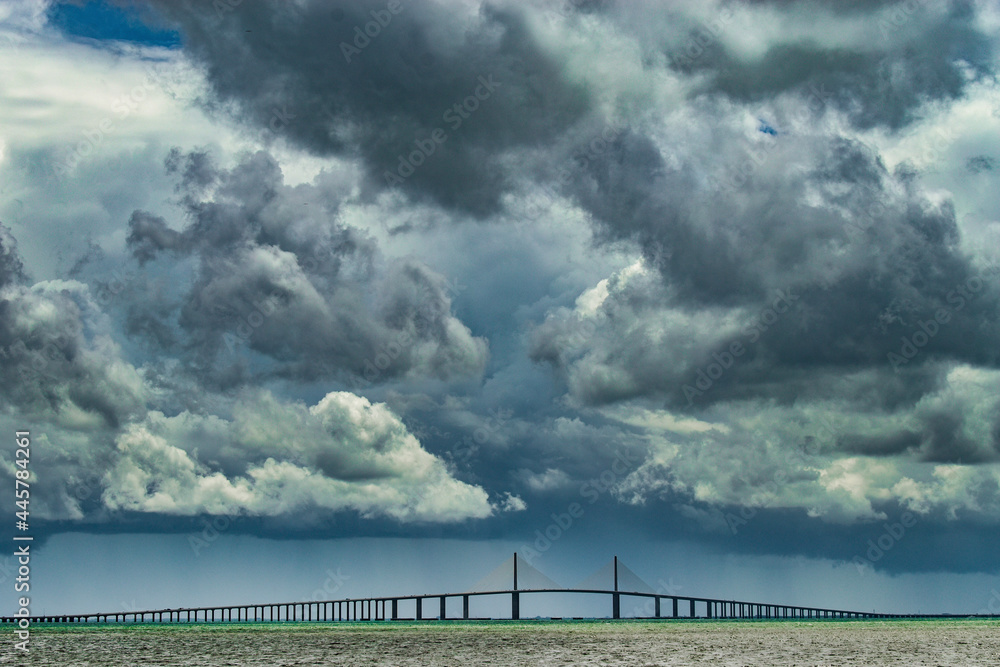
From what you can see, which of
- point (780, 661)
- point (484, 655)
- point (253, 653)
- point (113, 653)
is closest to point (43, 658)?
point (113, 653)

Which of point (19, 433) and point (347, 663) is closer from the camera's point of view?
point (19, 433)

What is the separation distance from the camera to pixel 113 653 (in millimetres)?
96500

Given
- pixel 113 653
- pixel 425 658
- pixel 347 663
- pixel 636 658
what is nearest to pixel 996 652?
pixel 636 658

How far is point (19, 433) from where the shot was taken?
4728 centimetres

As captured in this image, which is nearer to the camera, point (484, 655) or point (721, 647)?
point (484, 655)

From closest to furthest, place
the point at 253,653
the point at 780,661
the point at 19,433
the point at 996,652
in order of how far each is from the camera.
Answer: the point at 19,433 → the point at 780,661 → the point at 996,652 → the point at 253,653

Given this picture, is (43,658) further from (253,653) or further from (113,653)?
(253,653)

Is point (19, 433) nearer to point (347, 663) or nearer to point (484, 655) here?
point (347, 663)

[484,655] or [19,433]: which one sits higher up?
[19,433]

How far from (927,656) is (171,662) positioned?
2193 inches

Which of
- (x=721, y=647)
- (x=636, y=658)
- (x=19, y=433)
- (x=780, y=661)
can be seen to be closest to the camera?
(x=19, y=433)

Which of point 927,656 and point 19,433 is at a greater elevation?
point 19,433

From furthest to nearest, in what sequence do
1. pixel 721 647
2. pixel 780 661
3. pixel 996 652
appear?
pixel 721 647 → pixel 996 652 → pixel 780 661

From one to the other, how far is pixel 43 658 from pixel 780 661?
2209 inches
